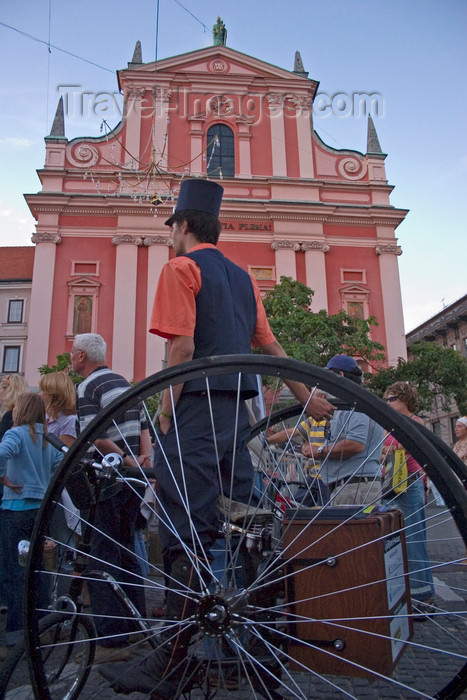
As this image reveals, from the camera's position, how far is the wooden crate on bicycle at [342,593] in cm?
166

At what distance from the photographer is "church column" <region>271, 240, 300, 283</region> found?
25.5 meters

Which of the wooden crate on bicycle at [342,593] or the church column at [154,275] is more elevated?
the church column at [154,275]

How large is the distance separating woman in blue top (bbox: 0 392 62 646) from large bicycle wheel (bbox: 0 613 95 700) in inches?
46.8

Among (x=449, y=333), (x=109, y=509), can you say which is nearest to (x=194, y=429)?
(x=109, y=509)

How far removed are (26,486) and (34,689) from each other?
1.94m

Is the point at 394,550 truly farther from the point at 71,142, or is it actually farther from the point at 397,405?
the point at 71,142

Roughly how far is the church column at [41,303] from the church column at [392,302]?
48.3 feet

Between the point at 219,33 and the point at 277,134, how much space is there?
9.91 metres

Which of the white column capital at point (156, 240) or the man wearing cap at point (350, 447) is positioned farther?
the white column capital at point (156, 240)

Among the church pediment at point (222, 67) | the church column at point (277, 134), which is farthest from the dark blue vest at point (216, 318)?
the church pediment at point (222, 67)

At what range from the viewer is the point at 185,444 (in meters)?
1.98

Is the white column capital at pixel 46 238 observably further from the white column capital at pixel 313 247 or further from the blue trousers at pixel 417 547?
the blue trousers at pixel 417 547

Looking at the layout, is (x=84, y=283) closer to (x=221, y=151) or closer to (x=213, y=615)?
(x=221, y=151)

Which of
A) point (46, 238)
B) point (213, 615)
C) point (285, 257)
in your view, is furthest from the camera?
point (285, 257)
